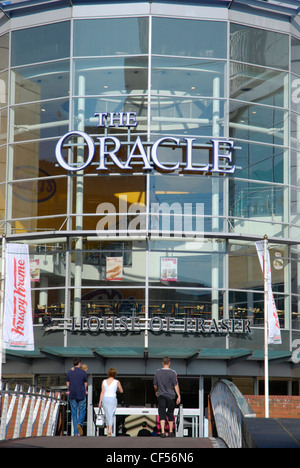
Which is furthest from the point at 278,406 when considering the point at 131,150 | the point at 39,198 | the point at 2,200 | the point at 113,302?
the point at 2,200

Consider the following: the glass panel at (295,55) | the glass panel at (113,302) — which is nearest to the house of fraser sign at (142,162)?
the glass panel at (113,302)

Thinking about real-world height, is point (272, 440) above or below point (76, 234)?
below

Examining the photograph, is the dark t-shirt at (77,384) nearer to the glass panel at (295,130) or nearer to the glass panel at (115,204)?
the glass panel at (115,204)

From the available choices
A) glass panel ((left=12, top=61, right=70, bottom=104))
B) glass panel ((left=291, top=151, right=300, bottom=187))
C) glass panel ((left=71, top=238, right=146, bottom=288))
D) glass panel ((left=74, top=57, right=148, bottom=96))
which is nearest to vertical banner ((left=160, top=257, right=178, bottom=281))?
glass panel ((left=71, top=238, right=146, bottom=288))

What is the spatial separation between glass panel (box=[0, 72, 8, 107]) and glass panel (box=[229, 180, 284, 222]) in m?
8.36

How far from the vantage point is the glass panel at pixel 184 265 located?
26.1m

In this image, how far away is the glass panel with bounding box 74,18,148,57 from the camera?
89.6 ft

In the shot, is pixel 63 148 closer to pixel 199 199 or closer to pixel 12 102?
pixel 12 102

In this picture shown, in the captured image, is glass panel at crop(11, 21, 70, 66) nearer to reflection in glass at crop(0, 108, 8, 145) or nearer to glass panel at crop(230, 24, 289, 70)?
reflection in glass at crop(0, 108, 8, 145)

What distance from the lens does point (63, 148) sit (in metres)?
27.0
